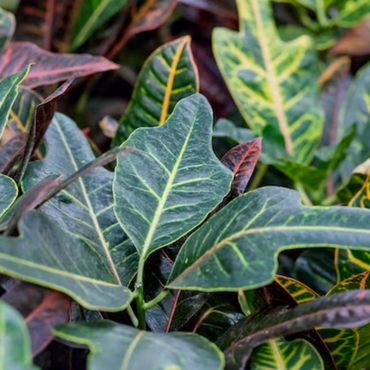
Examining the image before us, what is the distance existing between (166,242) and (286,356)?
15 cm

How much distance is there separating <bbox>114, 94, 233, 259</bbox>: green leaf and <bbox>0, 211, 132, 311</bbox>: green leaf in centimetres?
6

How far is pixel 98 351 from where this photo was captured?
38cm

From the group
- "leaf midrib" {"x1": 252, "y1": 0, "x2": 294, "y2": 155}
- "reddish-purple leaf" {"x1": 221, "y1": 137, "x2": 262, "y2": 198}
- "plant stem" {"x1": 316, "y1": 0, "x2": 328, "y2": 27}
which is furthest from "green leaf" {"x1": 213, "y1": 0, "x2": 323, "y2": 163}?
"reddish-purple leaf" {"x1": 221, "y1": 137, "x2": 262, "y2": 198}

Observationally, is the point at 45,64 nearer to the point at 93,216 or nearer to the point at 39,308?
the point at 93,216

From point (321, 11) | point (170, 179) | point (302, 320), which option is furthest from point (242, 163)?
point (321, 11)

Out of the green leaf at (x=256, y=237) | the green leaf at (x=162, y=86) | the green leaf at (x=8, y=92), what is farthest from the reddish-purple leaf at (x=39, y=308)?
the green leaf at (x=162, y=86)

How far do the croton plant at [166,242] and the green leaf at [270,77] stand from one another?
7 cm

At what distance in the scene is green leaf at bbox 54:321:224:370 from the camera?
0.38 m

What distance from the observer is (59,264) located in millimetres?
436

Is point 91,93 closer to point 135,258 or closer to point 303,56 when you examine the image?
point 303,56

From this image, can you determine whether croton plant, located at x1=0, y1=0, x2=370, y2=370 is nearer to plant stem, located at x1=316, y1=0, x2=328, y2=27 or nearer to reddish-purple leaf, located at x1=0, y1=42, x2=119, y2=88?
reddish-purple leaf, located at x1=0, y1=42, x2=119, y2=88

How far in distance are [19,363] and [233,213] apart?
Result: 240 mm

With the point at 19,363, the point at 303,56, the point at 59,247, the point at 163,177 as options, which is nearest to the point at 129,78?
the point at 303,56

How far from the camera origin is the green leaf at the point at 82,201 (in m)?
0.56
